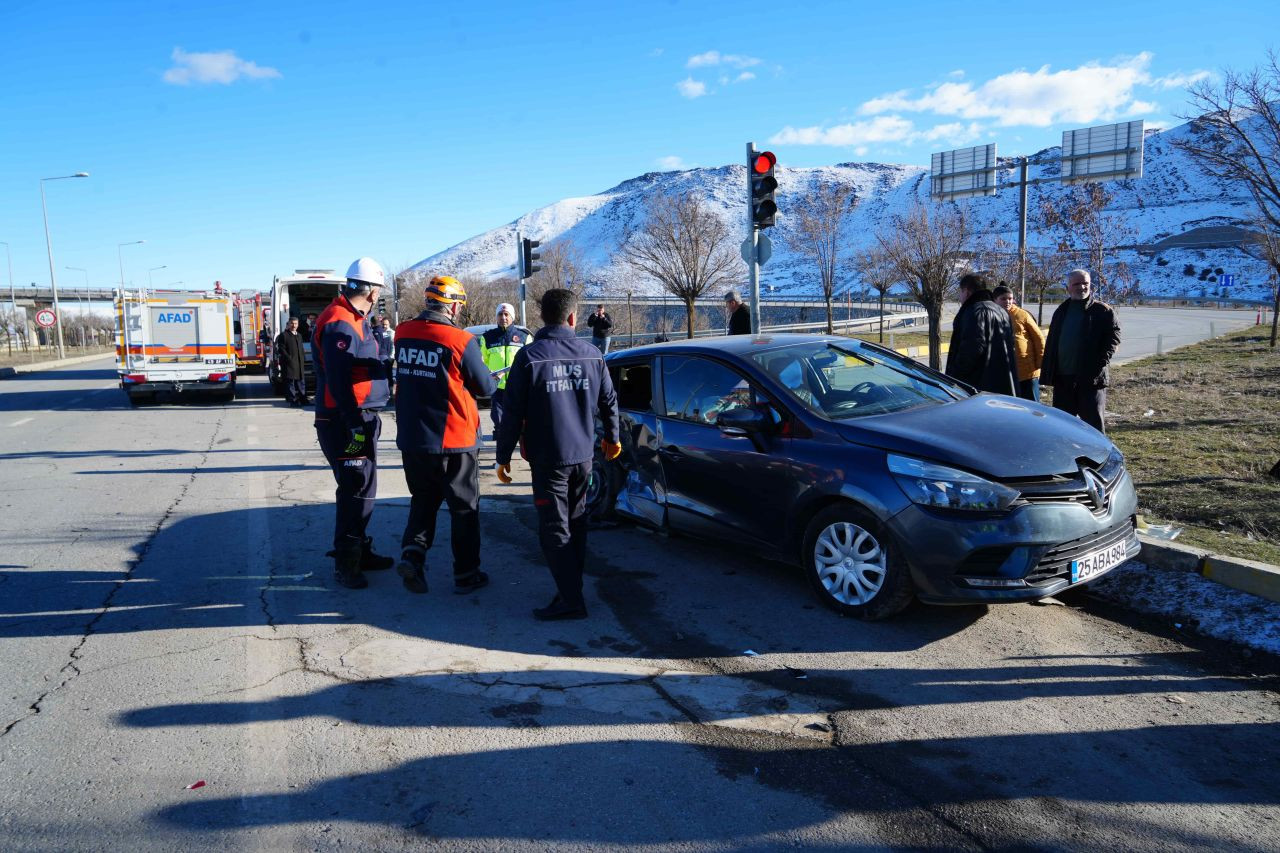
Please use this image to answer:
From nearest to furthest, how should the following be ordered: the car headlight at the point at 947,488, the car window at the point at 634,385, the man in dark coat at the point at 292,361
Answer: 1. the car headlight at the point at 947,488
2. the car window at the point at 634,385
3. the man in dark coat at the point at 292,361

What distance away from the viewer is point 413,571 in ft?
17.1

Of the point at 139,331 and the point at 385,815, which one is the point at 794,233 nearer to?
the point at 139,331

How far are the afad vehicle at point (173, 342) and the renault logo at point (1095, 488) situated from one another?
18296 mm

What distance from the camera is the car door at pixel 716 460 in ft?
16.7

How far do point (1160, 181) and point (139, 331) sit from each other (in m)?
216

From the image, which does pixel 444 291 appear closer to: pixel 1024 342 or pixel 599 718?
pixel 599 718

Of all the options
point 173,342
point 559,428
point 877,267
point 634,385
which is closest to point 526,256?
point 173,342

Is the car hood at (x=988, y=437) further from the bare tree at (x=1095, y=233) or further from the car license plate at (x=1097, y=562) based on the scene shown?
the bare tree at (x=1095, y=233)

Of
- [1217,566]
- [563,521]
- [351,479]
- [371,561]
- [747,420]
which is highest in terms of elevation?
[747,420]

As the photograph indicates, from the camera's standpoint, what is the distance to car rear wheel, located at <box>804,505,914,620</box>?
450 cm

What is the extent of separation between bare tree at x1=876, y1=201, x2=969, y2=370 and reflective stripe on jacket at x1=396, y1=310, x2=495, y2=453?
14932 mm

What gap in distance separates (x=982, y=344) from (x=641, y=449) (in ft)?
11.3

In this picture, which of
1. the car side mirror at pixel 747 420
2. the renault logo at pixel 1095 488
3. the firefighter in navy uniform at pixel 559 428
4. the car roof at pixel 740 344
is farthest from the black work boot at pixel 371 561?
the renault logo at pixel 1095 488

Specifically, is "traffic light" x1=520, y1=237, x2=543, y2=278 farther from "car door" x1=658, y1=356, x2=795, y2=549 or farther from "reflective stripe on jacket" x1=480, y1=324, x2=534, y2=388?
"car door" x1=658, y1=356, x2=795, y2=549
